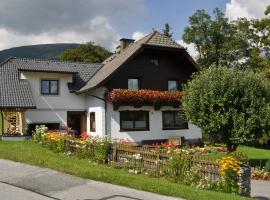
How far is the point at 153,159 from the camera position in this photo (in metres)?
14.5

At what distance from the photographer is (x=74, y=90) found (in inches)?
1180

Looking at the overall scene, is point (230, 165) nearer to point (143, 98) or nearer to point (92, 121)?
point (143, 98)

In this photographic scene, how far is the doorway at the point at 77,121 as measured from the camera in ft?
100

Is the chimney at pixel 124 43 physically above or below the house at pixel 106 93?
above

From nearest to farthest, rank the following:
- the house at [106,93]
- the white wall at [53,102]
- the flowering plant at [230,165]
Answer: the flowering plant at [230,165], the house at [106,93], the white wall at [53,102]

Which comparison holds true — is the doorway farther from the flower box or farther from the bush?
the bush

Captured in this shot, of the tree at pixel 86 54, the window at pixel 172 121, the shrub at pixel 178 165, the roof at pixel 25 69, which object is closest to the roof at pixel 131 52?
the roof at pixel 25 69

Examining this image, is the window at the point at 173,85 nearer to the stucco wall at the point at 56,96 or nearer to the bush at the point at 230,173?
the stucco wall at the point at 56,96

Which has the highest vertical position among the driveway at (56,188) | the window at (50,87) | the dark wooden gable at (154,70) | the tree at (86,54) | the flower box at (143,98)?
the tree at (86,54)

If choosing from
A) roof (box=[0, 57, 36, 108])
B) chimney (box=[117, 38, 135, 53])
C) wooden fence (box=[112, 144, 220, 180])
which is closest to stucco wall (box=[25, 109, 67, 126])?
roof (box=[0, 57, 36, 108])

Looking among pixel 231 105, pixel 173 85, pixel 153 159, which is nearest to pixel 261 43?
pixel 173 85

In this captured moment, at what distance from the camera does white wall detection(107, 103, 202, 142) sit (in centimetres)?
2712

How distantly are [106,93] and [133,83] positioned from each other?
2.78m

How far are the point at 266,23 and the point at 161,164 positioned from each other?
24.7 metres
